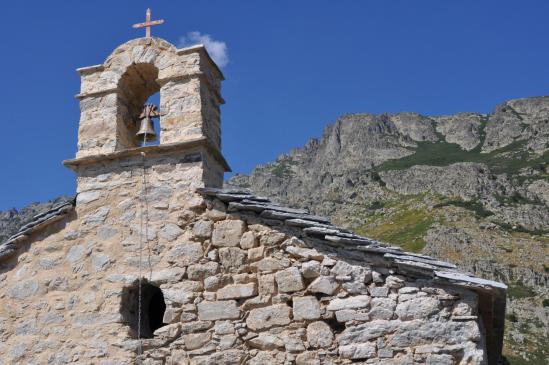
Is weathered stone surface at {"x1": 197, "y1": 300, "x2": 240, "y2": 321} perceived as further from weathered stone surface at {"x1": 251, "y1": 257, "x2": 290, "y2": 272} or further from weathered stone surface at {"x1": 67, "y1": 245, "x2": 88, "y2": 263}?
weathered stone surface at {"x1": 67, "y1": 245, "x2": 88, "y2": 263}

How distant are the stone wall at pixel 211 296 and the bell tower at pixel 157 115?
6.5 inches

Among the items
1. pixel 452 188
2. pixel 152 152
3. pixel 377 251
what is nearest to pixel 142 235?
pixel 152 152

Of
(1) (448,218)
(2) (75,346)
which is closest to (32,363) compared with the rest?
(2) (75,346)

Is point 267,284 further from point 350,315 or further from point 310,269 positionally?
point 350,315

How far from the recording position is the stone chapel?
6.08 meters

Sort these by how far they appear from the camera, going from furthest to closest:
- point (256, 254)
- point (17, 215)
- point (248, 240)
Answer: point (17, 215), point (248, 240), point (256, 254)

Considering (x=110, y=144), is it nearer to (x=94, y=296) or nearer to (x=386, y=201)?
(x=94, y=296)

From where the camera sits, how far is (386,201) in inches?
3130

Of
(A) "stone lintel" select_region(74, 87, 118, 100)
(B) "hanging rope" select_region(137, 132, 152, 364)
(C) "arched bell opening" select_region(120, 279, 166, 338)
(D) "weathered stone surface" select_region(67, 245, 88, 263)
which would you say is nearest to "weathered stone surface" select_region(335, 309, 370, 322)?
(C) "arched bell opening" select_region(120, 279, 166, 338)

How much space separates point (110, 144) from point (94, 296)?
197 centimetres

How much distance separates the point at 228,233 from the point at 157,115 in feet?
7.19

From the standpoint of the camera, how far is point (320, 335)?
625cm

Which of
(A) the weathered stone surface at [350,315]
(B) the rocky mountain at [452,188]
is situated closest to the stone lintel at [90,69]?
(A) the weathered stone surface at [350,315]

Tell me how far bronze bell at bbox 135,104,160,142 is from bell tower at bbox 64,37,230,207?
4 centimetres
